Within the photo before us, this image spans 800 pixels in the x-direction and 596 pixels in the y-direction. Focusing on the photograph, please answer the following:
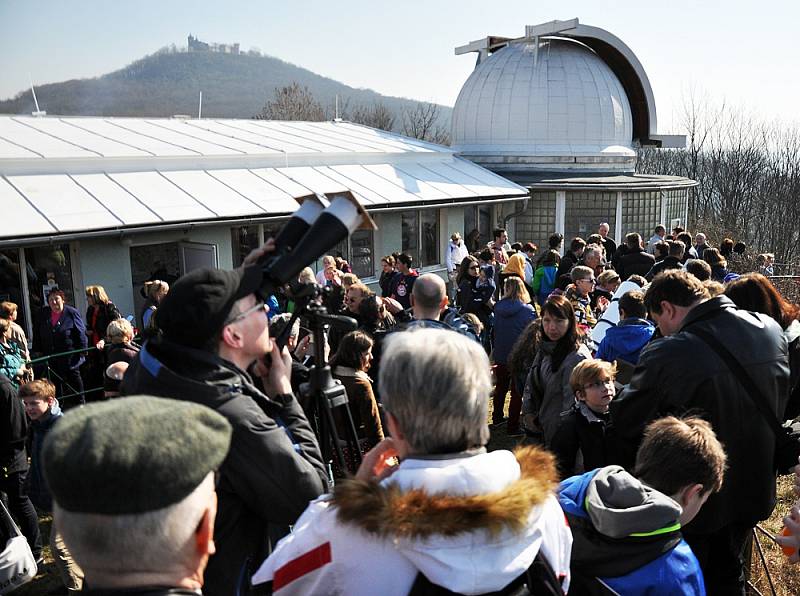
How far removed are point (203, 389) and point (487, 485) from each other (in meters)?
0.98

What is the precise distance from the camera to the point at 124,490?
1.38 metres

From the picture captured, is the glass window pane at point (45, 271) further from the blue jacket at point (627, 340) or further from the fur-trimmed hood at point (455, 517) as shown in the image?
the fur-trimmed hood at point (455, 517)

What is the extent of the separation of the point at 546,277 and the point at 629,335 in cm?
528

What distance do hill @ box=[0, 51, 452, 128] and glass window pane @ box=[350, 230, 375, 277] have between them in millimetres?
127436

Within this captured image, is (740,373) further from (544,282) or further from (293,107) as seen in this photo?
(293,107)

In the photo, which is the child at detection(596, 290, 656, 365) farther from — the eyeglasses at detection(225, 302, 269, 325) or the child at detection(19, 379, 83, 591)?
the child at detection(19, 379, 83, 591)

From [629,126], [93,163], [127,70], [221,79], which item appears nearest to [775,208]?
[629,126]

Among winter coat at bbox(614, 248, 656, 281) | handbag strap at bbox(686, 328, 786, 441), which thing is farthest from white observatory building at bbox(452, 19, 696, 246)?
handbag strap at bbox(686, 328, 786, 441)

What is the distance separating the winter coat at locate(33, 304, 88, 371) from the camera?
7578 mm

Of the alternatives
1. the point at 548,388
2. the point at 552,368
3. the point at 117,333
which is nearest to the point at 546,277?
the point at 552,368

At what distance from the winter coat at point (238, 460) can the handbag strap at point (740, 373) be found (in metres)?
2.11

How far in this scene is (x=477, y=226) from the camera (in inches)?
662

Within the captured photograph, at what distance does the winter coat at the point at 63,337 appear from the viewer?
7.58 meters

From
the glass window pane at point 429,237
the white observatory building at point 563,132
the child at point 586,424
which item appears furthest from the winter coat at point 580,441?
the white observatory building at point 563,132
